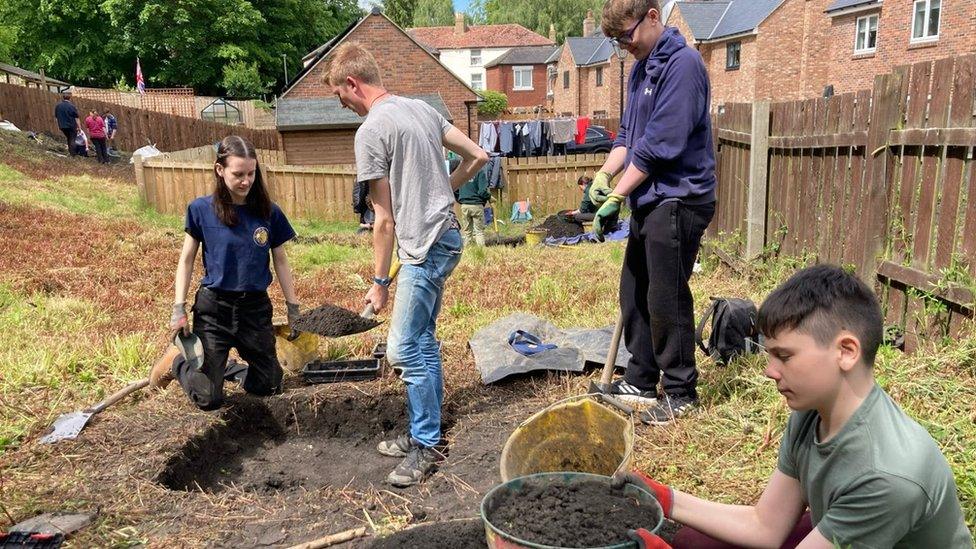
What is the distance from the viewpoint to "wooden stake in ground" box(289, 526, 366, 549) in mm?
2920

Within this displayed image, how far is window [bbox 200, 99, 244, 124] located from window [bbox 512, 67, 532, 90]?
30.3 meters

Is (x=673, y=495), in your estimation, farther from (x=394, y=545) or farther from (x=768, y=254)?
(x=768, y=254)

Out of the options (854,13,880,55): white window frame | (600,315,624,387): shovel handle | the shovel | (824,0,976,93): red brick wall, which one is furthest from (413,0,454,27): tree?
(600,315,624,387): shovel handle

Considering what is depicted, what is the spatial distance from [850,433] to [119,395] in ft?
13.4

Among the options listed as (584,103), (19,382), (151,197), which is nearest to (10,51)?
(584,103)

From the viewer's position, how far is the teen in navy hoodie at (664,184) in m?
3.56

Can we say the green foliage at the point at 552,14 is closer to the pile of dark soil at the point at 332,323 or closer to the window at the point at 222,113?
the window at the point at 222,113

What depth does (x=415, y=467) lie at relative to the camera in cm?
365

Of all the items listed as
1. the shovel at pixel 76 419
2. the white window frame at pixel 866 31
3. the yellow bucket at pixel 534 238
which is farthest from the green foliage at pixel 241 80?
the shovel at pixel 76 419

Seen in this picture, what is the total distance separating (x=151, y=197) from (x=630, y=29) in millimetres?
13660

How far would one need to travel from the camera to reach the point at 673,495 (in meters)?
2.30

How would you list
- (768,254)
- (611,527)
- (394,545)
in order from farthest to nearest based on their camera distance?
(768,254) < (394,545) < (611,527)

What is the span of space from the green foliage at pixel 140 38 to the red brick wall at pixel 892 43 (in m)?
32.8

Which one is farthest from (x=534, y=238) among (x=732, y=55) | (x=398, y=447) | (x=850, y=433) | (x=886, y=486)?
(x=732, y=55)
